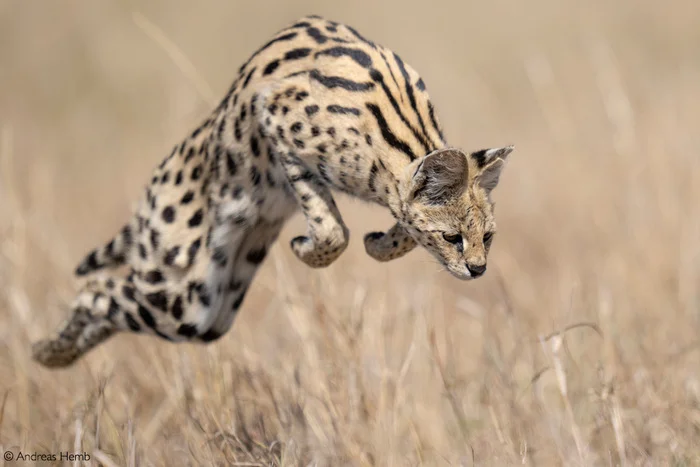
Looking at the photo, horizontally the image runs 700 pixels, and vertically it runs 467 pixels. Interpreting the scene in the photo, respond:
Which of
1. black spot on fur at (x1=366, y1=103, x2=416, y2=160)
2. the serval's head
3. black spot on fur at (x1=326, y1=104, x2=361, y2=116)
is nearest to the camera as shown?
the serval's head

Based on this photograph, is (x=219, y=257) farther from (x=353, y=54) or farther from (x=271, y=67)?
(x=353, y=54)

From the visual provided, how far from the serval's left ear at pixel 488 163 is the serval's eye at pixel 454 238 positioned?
9.6 inches

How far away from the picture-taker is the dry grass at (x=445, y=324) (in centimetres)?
527

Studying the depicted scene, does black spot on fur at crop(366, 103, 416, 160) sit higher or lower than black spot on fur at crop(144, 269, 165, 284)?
higher

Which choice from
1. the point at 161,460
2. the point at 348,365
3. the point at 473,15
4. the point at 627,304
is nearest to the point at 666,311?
the point at 627,304

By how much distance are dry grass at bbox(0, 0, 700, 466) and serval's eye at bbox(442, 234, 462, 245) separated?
25 centimetres

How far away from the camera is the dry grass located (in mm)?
5273

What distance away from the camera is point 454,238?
433 cm

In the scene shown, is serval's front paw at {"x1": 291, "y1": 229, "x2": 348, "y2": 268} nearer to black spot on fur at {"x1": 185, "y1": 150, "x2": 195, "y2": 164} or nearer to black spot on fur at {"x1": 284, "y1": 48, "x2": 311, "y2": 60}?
black spot on fur at {"x1": 284, "y1": 48, "x2": 311, "y2": 60}

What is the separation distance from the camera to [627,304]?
283 inches

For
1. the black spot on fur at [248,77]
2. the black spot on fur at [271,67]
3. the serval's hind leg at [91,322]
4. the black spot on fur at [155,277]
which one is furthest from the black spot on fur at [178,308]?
the black spot on fur at [271,67]

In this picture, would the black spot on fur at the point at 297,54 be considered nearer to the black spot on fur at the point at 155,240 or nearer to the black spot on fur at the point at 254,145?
the black spot on fur at the point at 254,145

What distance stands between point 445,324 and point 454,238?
3.57 meters

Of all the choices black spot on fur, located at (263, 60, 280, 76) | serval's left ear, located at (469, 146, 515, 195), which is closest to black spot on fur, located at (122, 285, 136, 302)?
black spot on fur, located at (263, 60, 280, 76)
